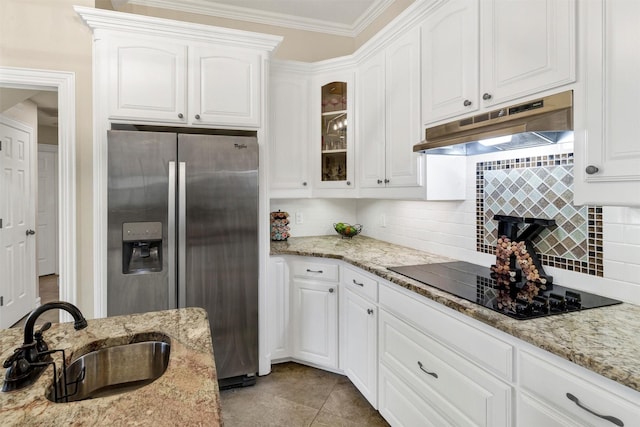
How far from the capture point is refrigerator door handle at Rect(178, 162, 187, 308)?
7.15 ft

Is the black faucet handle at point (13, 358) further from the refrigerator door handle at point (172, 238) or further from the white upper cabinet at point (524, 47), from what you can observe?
the white upper cabinet at point (524, 47)

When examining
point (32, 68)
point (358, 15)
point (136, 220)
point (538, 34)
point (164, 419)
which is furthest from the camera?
point (358, 15)

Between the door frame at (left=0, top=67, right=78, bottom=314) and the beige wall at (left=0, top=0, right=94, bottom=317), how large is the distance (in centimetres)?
3

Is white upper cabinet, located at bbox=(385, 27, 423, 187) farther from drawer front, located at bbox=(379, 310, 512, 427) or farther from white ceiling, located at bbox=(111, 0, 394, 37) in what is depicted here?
white ceiling, located at bbox=(111, 0, 394, 37)

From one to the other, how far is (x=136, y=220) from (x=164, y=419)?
1700mm

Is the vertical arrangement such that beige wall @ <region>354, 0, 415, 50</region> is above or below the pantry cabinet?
above

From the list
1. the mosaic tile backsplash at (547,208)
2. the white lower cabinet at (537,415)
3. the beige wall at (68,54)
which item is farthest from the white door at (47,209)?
the white lower cabinet at (537,415)

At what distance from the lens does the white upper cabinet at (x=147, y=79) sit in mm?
2203

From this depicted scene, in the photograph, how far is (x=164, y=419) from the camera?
26.8 inches

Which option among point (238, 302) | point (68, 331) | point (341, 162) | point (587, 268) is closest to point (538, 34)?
point (587, 268)

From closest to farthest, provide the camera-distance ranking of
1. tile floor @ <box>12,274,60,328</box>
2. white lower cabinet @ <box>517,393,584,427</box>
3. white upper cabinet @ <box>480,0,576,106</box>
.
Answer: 1. white lower cabinet @ <box>517,393,584,427</box>
2. white upper cabinet @ <box>480,0,576,106</box>
3. tile floor @ <box>12,274,60,328</box>

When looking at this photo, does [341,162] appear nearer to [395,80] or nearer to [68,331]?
[395,80]

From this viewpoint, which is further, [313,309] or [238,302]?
Result: [313,309]

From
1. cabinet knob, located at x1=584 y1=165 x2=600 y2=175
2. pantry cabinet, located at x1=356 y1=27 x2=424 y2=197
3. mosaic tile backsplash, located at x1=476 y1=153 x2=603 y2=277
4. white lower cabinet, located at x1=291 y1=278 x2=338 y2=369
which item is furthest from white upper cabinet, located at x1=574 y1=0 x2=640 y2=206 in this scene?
white lower cabinet, located at x1=291 y1=278 x2=338 y2=369
